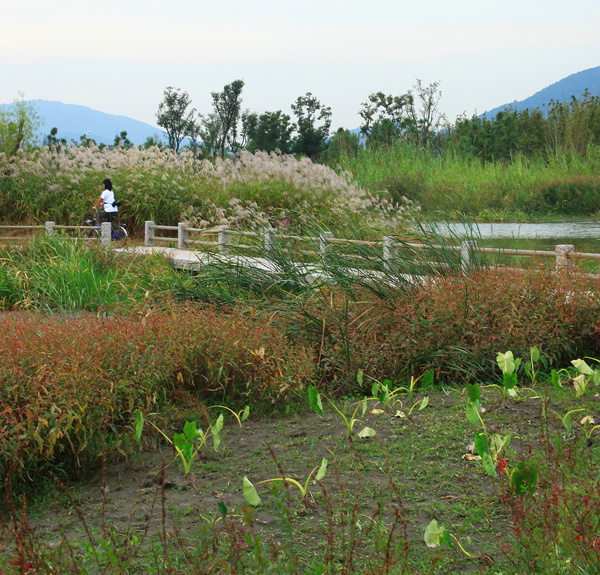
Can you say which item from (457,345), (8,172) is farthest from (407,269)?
(8,172)

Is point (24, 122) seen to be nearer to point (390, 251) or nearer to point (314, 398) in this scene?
point (390, 251)

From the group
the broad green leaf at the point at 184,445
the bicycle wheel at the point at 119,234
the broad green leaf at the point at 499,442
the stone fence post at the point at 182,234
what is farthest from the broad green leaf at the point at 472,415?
the bicycle wheel at the point at 119,234

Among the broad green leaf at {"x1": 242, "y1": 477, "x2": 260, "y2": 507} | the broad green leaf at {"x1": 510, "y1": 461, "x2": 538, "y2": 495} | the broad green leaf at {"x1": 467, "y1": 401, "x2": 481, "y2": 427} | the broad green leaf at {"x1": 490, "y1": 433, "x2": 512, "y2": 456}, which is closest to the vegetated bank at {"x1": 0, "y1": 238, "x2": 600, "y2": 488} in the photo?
the broad green leaf at {"x1": 242, "y1": 477, "x2": 260, "y2": 507}

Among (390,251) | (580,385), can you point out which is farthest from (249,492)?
(390,251)

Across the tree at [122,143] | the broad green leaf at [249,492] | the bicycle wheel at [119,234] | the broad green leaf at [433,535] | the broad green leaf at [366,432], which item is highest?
the tree at [122,143]

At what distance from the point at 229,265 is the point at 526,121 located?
30205 mm

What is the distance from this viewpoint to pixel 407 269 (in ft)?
19.2

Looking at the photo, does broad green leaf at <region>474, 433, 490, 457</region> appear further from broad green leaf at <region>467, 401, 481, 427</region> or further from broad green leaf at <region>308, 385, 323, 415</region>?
broad green leaf at <region>308, 385, 323, 415</region>

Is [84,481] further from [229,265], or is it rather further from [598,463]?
[229,265]

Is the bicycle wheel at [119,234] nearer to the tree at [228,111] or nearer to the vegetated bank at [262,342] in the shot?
the vegetated bank at [262,342]

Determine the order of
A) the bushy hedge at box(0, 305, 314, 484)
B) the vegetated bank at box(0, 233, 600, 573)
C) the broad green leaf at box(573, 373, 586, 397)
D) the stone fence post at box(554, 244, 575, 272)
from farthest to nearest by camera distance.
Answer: the stone fence post at box(554, 244, 575, 272) → the broad green leaf at box(573, 373, 586, 397) → the bushy hedge at box(0, 305, 314, 484) → the vegetated bank at box(0, 233, 600, 573)

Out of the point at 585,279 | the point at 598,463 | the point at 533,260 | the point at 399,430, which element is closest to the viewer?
the point at 598,463

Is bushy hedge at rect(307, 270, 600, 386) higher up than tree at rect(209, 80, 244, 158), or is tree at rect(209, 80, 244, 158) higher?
tree at rect(209, 80, 244, 158)

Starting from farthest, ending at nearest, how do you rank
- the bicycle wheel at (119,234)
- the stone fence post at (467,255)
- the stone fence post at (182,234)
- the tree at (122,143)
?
the tree at (122,143)
the bicycle wheel at (119,234)
the stone fence post at (182,234)
the stone fence post at (467,255)
